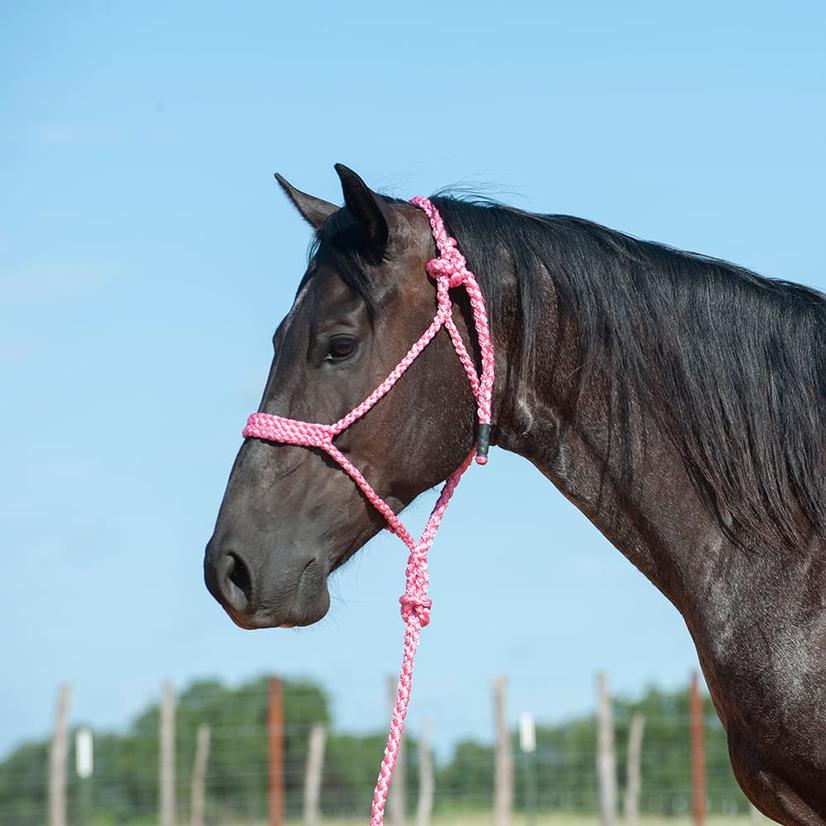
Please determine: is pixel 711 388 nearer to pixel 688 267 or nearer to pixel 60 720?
pixel 688 267

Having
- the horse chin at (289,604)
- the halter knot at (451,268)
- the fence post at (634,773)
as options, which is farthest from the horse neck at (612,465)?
the fence post at (634,773)

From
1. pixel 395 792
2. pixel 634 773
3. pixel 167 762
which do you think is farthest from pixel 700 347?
pixel 634 773

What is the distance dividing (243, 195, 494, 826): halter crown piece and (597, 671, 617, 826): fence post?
37.5 feet

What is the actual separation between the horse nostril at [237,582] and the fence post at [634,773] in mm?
13338

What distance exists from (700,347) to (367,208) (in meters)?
0.86

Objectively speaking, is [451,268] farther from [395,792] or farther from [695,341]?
[395,792]

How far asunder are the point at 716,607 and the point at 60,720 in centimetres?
1245

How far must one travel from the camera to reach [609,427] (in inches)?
125

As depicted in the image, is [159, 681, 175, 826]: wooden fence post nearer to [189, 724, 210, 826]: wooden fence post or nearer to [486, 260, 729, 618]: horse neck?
[189, 724, 210, 826]: wooden fence post

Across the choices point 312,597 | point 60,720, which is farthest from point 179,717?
point 312,597

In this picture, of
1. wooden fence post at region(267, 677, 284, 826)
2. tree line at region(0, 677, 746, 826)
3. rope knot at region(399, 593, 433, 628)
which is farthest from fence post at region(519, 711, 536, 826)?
rope knot at region(399, 593, 433, 628)

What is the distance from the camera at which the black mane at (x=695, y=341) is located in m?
3.02

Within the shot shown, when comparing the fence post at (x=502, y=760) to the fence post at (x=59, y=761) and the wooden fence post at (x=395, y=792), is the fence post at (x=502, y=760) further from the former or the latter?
the fence post at (x=59, y=761)

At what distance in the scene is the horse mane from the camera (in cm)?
302
